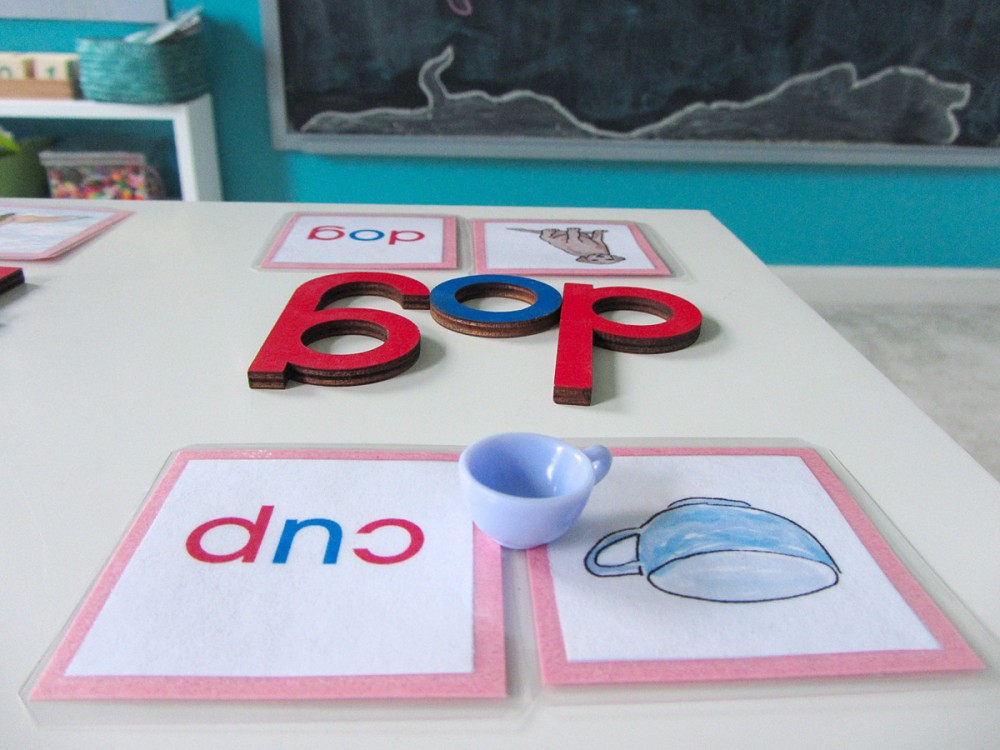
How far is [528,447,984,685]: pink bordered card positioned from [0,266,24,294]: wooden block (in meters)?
0.61

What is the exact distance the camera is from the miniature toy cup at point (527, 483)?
0.40m

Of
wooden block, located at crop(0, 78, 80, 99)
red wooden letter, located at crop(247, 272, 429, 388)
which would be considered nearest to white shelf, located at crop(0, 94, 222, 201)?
wooden block, located at crop(0, 78, 80, 99)

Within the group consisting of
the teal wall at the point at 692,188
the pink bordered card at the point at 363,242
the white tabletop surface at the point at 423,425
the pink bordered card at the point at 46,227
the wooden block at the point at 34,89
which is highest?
the wooden block at the point at 34,89

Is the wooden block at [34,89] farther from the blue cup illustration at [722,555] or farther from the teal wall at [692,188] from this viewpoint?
the blue cup illustration at [722,555]

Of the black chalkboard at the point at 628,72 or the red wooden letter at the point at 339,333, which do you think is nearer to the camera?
the red wooden letter at the point at 339,333

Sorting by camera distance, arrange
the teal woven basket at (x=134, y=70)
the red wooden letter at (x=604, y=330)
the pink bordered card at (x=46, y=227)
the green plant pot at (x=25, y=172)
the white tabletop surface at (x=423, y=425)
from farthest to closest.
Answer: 1. the green plant pot at (x=25, y=172)
2. the teal woven basket at (x=134, y=70)
3. the pink bordered card at (x=46, y=227)
4. the red wooden letter at (x=604, y=330)
5. the white tabletop surface at (x=423, y=425)

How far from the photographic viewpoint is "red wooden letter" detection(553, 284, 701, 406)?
0.59m

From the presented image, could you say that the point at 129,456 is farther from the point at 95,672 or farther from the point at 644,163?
the point at 644,163

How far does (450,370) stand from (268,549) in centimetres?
25

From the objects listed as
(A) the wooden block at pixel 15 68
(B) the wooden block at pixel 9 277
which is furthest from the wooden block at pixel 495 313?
(A) the wooden block at pixel 15 68

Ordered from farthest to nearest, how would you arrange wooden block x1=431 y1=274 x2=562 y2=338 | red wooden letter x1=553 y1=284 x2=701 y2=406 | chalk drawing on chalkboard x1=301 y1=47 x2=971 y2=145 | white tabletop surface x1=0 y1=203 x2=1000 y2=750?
chalk drawing on chalkboard x1=301 y1=47 x2=971 y2=145 < wooden block x1=431 y1=274 x2=562 y2=338 < red wooden letter x1=553 y1=284 x2=701 y2=406 < white tabletop surface x1=0 y1=203 x2=1000 y2=750

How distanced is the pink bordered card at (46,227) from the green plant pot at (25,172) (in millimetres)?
1090

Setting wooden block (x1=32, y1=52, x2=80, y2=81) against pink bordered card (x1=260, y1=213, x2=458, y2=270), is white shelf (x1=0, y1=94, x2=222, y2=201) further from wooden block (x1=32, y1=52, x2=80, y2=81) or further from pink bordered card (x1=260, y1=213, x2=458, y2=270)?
pink bordered card (x1=260, y1=213, x2=458, y2=270)

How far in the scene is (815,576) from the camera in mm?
419
